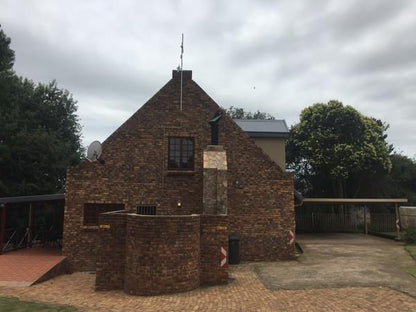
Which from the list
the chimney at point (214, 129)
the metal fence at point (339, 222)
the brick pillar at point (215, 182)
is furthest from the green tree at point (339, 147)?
the brick pillar at point (215, 182)

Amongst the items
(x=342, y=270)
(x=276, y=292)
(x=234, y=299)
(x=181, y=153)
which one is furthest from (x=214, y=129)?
(x=234, y=299)

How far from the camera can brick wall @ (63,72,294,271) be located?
1420 centimetres

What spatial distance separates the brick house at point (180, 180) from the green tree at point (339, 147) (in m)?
15.3

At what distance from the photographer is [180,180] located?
1456cm

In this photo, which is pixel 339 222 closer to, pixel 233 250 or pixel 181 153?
pixel 233 250

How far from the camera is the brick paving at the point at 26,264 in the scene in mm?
10930

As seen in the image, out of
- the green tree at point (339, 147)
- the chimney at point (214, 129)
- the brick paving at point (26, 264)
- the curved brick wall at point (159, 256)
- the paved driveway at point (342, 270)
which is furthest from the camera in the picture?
the green tree at point (339, 147)

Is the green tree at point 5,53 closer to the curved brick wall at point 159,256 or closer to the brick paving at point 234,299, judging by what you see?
the brick paving at point 234,299

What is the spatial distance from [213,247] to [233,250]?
9.70ft

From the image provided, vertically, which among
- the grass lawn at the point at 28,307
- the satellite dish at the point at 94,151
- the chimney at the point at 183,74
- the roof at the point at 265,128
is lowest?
the grass lawn at the point at 28,307

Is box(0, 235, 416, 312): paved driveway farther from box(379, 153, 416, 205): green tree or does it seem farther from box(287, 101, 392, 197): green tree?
box(379, 153, 416, 205): green tree

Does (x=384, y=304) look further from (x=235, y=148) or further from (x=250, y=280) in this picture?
(x=235, y=148)

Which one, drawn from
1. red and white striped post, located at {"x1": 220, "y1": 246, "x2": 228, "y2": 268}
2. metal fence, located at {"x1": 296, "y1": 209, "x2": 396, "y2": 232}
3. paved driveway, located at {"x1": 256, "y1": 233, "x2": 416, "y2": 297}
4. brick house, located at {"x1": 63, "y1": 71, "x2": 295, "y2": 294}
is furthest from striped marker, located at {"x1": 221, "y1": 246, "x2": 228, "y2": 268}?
metal fence, located at {"x1": 296, "y1": 209, "x2": 396, "y2": 232}

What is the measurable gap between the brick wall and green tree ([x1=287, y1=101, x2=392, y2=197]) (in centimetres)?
1526
